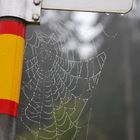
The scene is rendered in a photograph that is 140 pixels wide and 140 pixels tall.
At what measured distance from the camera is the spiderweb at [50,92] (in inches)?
44.4

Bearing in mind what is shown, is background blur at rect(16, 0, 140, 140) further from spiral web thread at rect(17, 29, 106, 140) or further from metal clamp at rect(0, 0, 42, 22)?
metal clamp at rect(0, 0, 42, 22)

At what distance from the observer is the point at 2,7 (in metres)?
0.34

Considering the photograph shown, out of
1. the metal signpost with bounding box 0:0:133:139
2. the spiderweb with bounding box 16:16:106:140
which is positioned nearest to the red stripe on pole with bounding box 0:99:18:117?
the metal signpost with bounding box 0:0:133:139

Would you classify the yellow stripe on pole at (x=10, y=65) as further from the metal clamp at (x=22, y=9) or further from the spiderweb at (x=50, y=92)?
the spiderweb at (x=50, y=92)

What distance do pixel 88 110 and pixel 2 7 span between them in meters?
1.22

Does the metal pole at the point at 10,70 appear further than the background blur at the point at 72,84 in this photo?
No

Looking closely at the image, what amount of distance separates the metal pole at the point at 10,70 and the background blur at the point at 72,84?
26cm

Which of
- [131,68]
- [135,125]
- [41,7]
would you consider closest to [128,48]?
Result: [131,68]

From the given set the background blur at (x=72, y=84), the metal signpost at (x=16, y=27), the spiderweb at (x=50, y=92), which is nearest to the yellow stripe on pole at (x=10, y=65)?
the metal signpost at (x=16, y=27)

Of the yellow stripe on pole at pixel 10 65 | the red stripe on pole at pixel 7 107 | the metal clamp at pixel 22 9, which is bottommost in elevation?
the red stripe on pole at pixel 7 107

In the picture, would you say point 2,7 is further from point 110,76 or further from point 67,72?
point 110,76

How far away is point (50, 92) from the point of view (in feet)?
4.21

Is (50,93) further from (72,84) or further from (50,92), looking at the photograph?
(72,84)

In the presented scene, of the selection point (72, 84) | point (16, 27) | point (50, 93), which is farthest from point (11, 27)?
point (72, 84)
